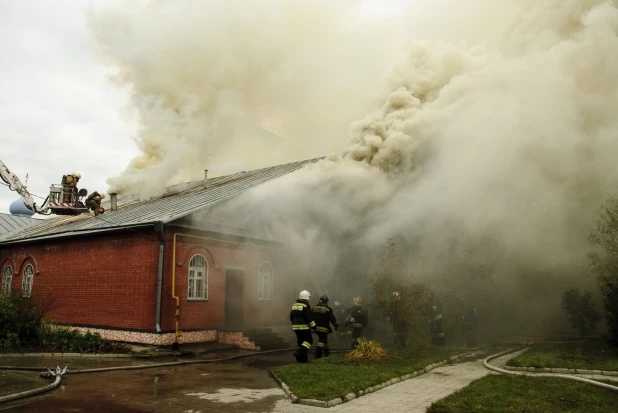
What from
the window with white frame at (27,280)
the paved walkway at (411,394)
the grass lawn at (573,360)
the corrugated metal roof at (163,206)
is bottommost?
the paved walkway at (411,394)

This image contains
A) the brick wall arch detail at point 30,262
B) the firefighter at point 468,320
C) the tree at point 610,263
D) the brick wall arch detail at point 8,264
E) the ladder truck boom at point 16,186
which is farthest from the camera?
the brick wall arch detail at point 8,264

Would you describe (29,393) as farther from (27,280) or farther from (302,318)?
(27,280)

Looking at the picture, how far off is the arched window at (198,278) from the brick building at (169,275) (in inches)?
1.4

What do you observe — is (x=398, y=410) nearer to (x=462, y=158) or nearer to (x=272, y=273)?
(x=462, y=158)

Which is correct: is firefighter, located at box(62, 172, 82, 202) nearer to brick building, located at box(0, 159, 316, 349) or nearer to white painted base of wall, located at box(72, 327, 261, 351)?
brick building, located at box(0, 159, 316, 349)

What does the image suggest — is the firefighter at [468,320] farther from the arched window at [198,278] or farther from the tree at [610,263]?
the arched window at [198,278]

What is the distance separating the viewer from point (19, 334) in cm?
1381

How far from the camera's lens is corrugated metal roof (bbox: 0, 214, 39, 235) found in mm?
30664

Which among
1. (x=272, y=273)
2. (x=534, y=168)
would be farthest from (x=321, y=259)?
(x=534, y=168)

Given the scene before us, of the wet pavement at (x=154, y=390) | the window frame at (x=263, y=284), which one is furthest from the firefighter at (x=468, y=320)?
the window frame at (x=263, y=284)

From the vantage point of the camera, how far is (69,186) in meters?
19.4

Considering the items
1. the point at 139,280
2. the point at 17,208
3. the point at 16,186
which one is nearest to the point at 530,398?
the point at 139,280

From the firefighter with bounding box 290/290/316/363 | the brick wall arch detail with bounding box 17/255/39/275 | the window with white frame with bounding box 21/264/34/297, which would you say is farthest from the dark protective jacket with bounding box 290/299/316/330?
the window with white frame with bounding box 21/264/34/297

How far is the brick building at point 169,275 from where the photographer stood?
49.9ft
